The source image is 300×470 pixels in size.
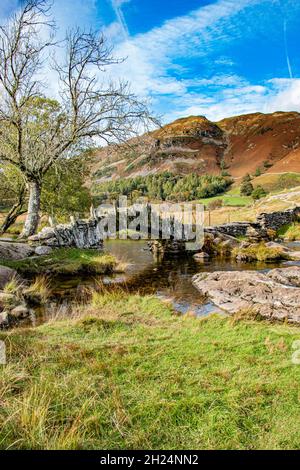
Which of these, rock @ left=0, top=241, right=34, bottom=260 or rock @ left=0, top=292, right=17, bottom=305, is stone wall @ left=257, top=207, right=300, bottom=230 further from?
rock @ left=0, top=292, right=17, bottom=305

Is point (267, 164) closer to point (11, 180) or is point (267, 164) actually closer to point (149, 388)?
point (11, 180)

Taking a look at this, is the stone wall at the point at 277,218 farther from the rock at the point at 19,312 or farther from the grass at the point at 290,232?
the rock at the point at 19,312

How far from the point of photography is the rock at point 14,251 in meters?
16.0

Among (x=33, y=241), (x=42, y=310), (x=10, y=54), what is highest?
(x=10, y=54)

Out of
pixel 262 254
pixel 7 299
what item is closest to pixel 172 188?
pixel 262 254

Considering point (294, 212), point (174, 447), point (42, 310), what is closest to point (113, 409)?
point (174, 447)

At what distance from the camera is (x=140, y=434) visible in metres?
4.21

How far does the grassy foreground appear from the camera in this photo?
13.8 ft

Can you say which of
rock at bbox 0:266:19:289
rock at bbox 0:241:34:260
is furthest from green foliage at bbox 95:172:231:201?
rock at bbox 0:266:19:289

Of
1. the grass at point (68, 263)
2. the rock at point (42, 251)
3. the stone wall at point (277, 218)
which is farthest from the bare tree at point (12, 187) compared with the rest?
the stone wall at point (277, 218)

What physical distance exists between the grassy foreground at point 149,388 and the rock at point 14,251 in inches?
343
